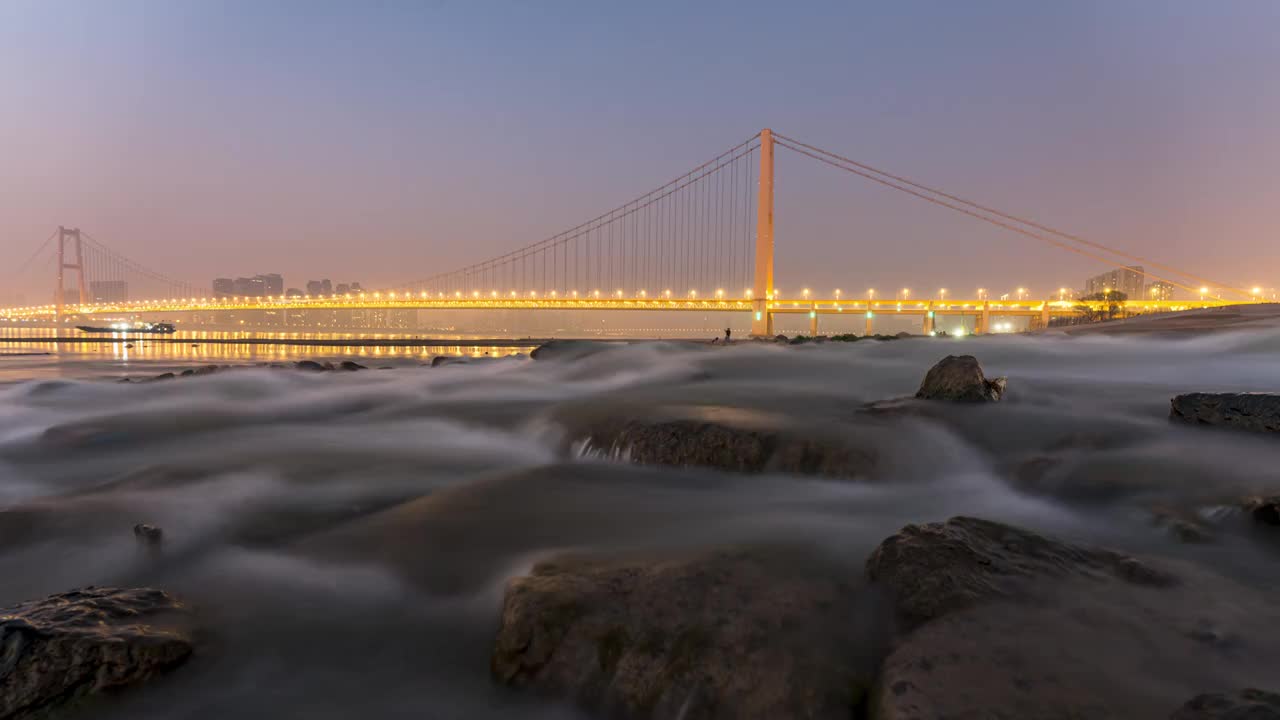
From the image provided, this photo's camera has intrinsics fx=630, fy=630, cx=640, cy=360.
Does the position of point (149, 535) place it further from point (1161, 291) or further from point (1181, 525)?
point (1161, 291)

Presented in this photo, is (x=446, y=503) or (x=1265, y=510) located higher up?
(x=1265, y=510)

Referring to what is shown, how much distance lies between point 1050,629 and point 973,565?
40 cm

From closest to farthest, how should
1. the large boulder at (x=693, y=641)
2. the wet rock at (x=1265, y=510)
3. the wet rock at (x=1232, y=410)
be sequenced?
the large boulder at (x=693, y=641) → the wet rock at (x=1265, y=510) → the wet rock at (x=1232, y=410)

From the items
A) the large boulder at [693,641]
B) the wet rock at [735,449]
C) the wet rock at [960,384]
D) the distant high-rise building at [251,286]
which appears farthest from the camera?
the distant high-rise building at [251,286]

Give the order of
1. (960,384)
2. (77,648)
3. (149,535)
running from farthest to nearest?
(960,384)
(149,535)
(77,648)

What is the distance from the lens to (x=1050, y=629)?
2.27 meters

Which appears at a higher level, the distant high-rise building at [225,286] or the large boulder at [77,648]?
the distant high-rise building at [225,286]

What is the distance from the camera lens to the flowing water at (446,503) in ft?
9.18

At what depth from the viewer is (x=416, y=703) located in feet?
8.14

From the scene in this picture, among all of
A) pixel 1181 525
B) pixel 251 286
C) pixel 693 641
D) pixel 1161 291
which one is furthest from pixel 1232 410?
pixel 251 286

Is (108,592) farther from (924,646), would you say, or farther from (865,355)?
(865,355)

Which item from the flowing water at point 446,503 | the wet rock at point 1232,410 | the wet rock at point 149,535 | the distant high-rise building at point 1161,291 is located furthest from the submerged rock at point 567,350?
the distant high-rise building at point 1161,291

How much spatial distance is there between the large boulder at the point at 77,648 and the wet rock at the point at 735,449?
351 cm

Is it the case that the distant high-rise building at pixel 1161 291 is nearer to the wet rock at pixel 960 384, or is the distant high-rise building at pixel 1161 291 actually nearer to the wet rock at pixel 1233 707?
the wet rock at pixel 960 384
